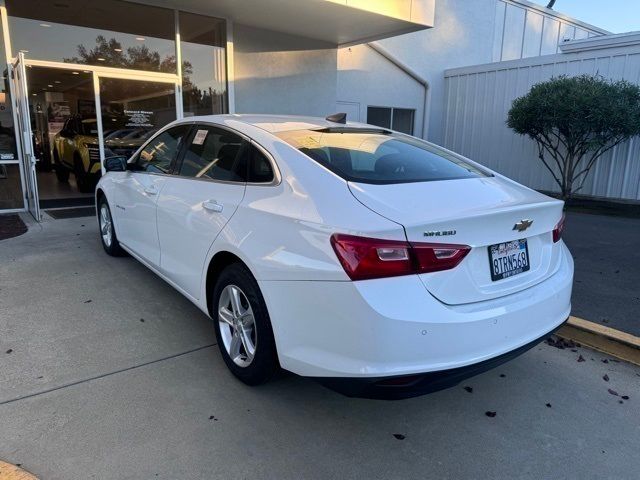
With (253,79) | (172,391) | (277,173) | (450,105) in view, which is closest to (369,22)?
(253,79)

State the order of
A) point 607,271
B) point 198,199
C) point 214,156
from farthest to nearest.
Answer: point 607,271
point 214,156
point 198,199

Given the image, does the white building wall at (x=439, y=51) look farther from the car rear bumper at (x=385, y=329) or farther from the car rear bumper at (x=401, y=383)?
the car rear bumper at (x=401, y=383)

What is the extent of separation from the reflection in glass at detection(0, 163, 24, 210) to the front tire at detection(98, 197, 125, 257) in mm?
3737

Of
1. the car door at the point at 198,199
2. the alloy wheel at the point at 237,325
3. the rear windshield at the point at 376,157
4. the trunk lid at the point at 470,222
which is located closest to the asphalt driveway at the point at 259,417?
the alloy wheel at the point at 237,325

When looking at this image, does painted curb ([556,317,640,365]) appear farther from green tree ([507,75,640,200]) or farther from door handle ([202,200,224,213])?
green tree ([507,75,640,200])

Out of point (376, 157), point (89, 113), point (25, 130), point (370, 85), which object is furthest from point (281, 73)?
point (376, 157)

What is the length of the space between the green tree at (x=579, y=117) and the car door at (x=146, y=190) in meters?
9.32

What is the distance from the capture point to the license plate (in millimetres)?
2397

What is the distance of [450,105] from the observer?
1548 centimetres

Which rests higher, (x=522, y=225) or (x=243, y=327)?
(x=522, y=225)

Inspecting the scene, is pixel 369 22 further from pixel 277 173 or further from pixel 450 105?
pixel 277 173

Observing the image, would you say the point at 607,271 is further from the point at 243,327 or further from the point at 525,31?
the point at 525,31

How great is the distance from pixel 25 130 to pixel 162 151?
4490 mm

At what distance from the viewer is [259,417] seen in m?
2.70
